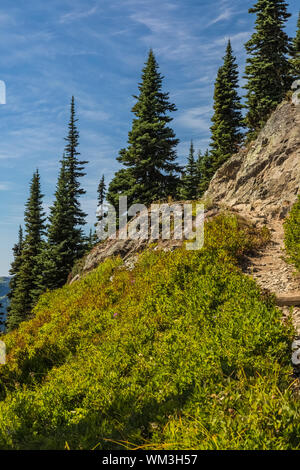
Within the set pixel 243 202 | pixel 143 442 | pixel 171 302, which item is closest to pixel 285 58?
pixel 243 202

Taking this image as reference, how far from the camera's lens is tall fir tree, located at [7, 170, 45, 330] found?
114ft

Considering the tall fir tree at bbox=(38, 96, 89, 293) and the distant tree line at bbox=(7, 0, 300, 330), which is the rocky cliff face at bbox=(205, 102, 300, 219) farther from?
the tall fir tree at bbox=(38, 96, 89, 293)

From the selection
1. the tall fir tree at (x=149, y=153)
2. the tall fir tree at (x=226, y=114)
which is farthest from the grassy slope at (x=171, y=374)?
the tall fir tree at (x=226, y=114)

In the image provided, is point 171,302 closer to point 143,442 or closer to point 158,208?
point 143,442

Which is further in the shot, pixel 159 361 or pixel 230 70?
pixel 230 70

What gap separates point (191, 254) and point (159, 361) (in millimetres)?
4752

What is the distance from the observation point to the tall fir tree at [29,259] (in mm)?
34719

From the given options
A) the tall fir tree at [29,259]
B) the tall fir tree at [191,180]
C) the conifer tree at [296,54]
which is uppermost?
the conifer tree at [296,54]

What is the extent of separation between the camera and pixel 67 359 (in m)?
7.53

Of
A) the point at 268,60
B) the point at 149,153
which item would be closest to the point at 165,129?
the point at 149,153

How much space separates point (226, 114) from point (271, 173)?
59.3ft

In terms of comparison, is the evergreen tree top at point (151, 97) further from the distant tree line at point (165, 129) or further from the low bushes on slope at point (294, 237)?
the low bushes on slope at point (294, 237)

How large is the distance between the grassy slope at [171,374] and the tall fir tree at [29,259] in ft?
87.6

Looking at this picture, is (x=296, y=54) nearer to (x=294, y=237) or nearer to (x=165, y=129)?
(x=165, y=129)
